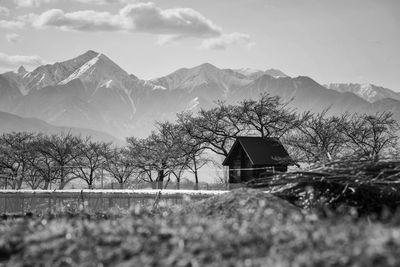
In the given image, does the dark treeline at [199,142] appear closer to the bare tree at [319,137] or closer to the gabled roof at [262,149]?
the bare tree at [319,137]

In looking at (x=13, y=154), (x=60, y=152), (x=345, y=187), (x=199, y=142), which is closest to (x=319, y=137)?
(x=199, y=142)

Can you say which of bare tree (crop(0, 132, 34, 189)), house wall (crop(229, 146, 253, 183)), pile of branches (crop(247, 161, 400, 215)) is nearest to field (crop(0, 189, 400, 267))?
pile of branches (crop(247, 161, 400, 215))

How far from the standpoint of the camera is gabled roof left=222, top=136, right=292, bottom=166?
49.1 meters

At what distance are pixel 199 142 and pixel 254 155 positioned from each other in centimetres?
849

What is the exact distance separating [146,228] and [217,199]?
3282mm

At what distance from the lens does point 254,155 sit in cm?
4966

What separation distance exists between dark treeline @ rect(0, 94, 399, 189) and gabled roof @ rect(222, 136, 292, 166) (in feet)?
6.39

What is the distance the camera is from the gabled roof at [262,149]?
4909cm

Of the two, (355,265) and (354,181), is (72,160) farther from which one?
(355,265)

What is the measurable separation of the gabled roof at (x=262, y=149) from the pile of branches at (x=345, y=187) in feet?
125

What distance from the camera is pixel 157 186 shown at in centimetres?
4478

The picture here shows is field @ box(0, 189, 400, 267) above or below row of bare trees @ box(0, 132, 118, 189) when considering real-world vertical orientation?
below

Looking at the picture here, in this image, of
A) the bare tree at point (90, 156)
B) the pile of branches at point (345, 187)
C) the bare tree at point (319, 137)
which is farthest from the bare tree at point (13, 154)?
the pile of branches at point (345, 187)

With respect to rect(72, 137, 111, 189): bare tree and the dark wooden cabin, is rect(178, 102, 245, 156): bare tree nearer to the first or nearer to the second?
the dark wooden cabin
